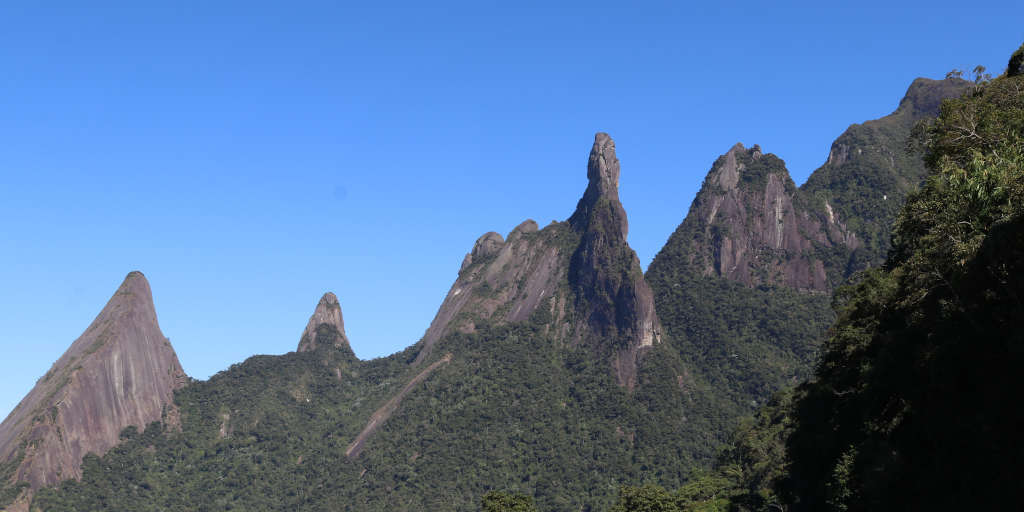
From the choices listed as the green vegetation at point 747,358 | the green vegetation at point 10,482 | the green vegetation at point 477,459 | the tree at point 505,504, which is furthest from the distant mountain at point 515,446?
the tree at point 505,504

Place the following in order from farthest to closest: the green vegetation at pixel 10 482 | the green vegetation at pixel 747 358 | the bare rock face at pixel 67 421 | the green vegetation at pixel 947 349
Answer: the green vegetation at pixel 747 358, the bare rock face at pixel 67 421, the green vegetation at pixel 10 482, the green vegetation at pixel 947 349

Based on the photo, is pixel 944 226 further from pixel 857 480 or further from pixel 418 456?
pixel 418 456

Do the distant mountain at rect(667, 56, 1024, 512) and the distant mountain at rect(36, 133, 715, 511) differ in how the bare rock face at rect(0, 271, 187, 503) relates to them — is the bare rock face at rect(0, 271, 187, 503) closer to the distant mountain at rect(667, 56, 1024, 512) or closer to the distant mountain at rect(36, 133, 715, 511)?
the distant mountain at rect(36, 133, 715, 511)

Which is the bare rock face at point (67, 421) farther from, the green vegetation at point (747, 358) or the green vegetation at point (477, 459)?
the green vegetation at point (747, 358)

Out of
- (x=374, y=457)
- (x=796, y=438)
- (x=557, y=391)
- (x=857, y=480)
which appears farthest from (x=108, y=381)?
(x=857, y=480)

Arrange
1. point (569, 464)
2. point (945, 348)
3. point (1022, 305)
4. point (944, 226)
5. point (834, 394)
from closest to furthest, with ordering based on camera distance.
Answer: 1. point (1022, 305)
2. point (945, 348)
3. point (944, 226)
4. point (834, 394)
5. point (569, 464)

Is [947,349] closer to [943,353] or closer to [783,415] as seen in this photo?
[943,353]

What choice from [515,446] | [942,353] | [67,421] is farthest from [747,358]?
[942,353]

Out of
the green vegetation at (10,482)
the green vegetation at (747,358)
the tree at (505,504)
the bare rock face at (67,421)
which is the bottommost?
the tree at (505,504)

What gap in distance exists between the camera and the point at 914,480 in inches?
1176

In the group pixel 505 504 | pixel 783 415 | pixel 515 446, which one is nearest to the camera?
pixel 505 504

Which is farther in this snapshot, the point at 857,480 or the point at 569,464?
the point at 569,464

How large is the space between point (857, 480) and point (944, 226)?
1224cm

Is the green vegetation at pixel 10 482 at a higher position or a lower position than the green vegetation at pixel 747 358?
higher
